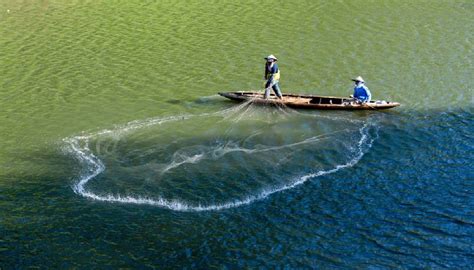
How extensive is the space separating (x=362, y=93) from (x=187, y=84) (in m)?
8.90

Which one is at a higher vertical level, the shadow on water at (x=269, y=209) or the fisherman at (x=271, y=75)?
the fisherman at (x=271, y=75)

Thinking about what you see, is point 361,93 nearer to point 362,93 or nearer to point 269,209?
point 362,93

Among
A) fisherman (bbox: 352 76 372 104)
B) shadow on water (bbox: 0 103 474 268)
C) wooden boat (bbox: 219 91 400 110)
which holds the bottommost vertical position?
shadow on water (bbox: 0 103 474 268)

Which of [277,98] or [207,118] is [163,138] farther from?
[277,98]

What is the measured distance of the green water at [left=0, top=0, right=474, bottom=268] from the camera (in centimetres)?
2171

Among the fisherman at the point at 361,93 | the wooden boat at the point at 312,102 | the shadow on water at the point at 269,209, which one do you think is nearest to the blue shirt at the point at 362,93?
the fisherman at the point at 361,93

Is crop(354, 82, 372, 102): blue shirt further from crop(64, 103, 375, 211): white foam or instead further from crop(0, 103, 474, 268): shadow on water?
crop(0, 103, 474, 268): shadow on water

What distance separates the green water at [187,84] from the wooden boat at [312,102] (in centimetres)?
45

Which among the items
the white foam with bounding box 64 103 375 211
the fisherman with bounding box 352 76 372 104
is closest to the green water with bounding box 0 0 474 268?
the white foam with bounding box 64 103 375 211

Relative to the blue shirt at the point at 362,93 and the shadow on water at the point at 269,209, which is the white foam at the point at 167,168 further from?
the blue shirt at the point at 362,93

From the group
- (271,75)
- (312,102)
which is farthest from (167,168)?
(312,102)

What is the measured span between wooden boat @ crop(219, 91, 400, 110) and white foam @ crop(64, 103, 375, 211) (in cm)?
72

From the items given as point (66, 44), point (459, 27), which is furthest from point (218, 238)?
point (459, 27)

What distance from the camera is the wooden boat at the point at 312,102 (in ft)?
97.8
